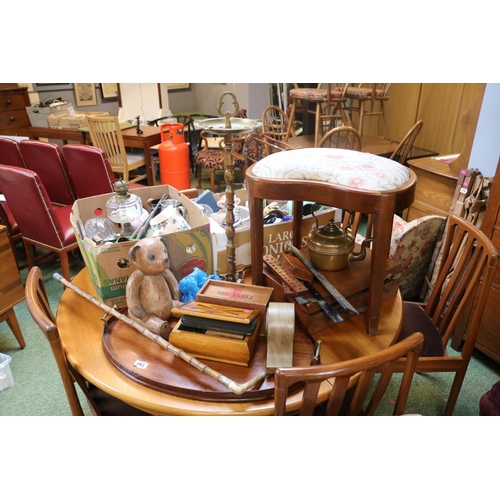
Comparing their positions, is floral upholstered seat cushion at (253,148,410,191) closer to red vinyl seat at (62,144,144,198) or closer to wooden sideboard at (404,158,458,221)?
wooden sideboard at (404,158,458,221)

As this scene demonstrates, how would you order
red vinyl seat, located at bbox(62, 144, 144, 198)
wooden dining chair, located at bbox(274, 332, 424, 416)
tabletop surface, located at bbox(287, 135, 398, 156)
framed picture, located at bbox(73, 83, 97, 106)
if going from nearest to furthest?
1. wooden dining chair, located at bbox(274, 332, 424, 416)
2. red vinyl seat, located at bbox(62, 144, 144, 198)
3. tabletop surface, located at bbox(287, 135, 398, 156)
4. framed picture, located at bbox(73, 83, 97, 106)

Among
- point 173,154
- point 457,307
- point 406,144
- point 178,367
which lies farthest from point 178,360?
point 173,154

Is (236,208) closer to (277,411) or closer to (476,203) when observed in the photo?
(277,411)

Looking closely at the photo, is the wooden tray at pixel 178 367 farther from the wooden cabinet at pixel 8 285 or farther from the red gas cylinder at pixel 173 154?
the red gas cylinder at pixel 173 154

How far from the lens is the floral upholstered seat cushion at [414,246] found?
80.4 inches

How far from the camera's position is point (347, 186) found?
39.1 inches

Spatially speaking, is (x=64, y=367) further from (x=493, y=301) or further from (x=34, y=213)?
(x=493, y=301)

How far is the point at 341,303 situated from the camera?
1.13 metres

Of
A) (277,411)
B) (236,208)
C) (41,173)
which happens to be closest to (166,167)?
(41,173)

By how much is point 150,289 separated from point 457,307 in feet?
3.69

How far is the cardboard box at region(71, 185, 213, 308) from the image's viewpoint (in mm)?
1157

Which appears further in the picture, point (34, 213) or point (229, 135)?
point (34, 213)

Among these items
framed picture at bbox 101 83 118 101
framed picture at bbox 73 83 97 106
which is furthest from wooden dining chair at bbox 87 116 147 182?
framed picture at bbox 101 83 118 101

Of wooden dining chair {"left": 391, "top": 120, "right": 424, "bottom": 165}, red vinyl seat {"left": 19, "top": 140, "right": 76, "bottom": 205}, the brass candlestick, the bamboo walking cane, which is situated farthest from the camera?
wooden dining chair {"left": 391, "top": 120, "right": 424, "bottom": 165}
